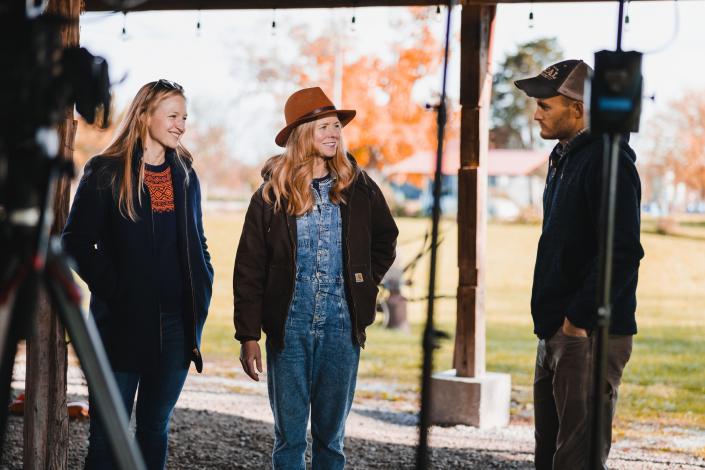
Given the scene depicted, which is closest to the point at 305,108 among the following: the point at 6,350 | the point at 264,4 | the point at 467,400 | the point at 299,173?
the point at 299,173

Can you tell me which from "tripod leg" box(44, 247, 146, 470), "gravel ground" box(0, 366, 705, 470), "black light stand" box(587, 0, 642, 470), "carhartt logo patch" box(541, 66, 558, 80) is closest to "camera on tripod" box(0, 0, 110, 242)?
"tripod leg" box(44, 247, 146, 470)

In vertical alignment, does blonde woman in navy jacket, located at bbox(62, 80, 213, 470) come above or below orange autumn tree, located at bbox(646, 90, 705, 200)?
below

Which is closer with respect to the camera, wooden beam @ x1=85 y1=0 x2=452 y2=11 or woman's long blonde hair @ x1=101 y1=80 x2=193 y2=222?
woman's long blonde hair @ x1=101 y1=80 x2=193 y2=222

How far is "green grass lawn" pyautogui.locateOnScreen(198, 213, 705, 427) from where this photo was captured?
9609 mm

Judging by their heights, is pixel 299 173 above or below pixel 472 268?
above

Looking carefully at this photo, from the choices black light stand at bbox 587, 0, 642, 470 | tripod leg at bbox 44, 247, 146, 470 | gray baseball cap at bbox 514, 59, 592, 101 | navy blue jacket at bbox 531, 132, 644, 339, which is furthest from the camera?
gray baseball cap at bbox 514, 59, 592, 101

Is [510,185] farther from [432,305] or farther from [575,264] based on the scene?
[432,305]

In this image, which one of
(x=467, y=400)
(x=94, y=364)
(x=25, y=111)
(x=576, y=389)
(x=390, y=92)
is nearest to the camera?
(x=25, y=111)

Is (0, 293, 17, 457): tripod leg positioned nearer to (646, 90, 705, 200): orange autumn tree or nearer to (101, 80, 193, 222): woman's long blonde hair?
(101, 80, 193, 222): woman's long blonde hair

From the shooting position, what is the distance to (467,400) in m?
6.52

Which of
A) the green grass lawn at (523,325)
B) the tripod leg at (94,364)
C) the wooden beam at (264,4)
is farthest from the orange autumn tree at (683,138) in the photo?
the tripod leg at (94,364)

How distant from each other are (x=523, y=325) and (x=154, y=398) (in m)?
13.0

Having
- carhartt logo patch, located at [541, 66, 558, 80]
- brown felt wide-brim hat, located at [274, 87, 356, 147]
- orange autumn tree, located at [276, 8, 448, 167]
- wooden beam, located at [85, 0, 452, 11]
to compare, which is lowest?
brown felt wide-brim hat, located at [274, 87, 356, 147]

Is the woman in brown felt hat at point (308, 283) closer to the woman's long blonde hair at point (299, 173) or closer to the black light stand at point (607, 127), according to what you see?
the woman's long blonde hair at point (299, 173)
